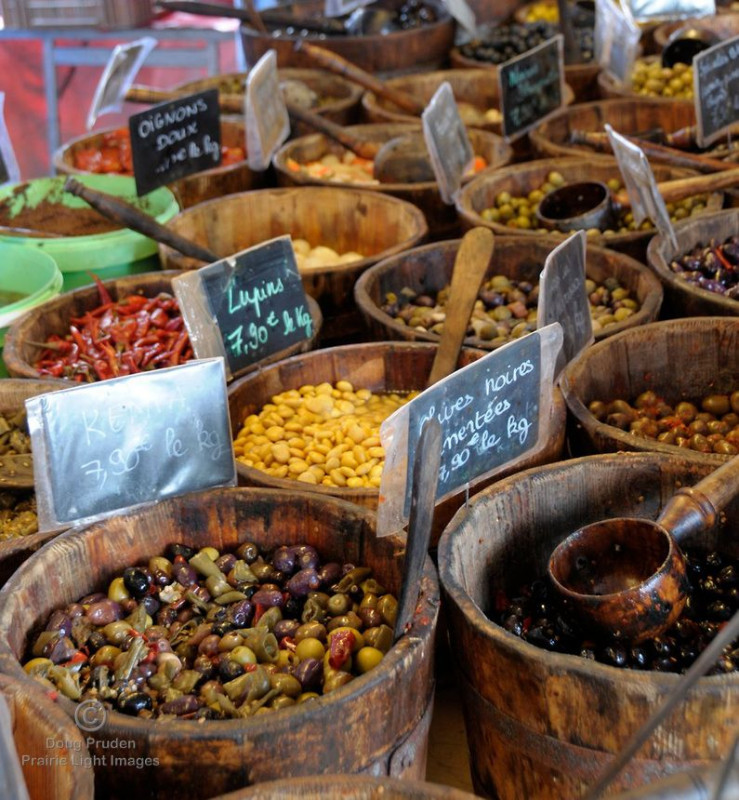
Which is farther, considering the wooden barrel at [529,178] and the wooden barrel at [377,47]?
the wooden barrel at [377,47]

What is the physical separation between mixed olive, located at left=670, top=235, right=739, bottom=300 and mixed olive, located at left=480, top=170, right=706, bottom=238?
0.30m

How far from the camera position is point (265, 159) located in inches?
147

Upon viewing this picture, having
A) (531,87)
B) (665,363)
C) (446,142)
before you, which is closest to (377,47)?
(531,87)

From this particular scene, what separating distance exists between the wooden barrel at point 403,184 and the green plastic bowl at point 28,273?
39.5 inches

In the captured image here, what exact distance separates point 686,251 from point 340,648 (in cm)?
178

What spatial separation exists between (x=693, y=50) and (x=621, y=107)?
66 cm

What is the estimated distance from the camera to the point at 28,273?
117 inches

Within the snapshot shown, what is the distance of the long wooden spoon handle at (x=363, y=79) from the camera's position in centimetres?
434

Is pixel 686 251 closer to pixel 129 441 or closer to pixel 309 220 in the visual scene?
pixel 309 220

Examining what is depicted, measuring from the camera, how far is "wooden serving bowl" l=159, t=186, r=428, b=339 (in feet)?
10.7

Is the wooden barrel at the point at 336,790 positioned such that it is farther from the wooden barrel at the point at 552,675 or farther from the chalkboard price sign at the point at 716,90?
the chalkboard price sign at the point at 716,90

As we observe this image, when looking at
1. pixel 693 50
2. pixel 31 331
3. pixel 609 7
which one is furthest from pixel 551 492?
pixel 693 50

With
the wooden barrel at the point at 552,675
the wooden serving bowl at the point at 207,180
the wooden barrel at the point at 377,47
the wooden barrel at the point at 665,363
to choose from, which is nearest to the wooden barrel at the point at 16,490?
the wooden barrel at the point at 552,675

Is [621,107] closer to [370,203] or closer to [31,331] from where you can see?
[370,203]
